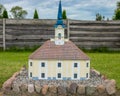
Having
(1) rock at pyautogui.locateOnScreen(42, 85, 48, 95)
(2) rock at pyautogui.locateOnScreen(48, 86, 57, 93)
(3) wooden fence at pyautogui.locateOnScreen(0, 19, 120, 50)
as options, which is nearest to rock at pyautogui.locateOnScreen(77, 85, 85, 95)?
(2) rock at pyautogui.locateOnScreen(48, 86, 57, 93)

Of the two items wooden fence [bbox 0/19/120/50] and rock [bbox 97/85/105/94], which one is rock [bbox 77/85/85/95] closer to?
rock [bbox 97/85/105/94]

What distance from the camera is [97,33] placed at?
1758cm

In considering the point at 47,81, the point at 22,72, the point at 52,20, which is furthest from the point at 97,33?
the point at 47,81

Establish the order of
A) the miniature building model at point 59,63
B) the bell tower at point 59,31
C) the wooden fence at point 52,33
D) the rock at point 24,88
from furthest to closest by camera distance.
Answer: the wooden fence at point 52,33
the bell tower at point 59,31
the miniature building model at point 59,63
the rock at point 24,88

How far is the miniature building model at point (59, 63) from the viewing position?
23.3ft

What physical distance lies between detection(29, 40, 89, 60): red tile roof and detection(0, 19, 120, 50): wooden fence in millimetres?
9824

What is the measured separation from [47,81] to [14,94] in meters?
0.86

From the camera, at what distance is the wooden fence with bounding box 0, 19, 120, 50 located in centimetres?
1725

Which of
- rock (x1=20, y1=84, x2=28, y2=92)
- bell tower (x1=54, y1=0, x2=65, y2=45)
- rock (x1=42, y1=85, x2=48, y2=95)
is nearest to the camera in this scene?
rock (x1=42, y1=85, x2=48, y2=95)

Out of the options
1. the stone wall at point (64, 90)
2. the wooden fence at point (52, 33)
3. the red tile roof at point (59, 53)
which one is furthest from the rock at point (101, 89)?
the wooden fence at point (52, 33)

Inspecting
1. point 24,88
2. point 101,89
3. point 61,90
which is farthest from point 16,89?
point 101,89

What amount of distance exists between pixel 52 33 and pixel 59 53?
10039mm

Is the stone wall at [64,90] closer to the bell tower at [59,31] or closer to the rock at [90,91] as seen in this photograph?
the rock at [90,91]

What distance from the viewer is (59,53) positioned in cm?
721
